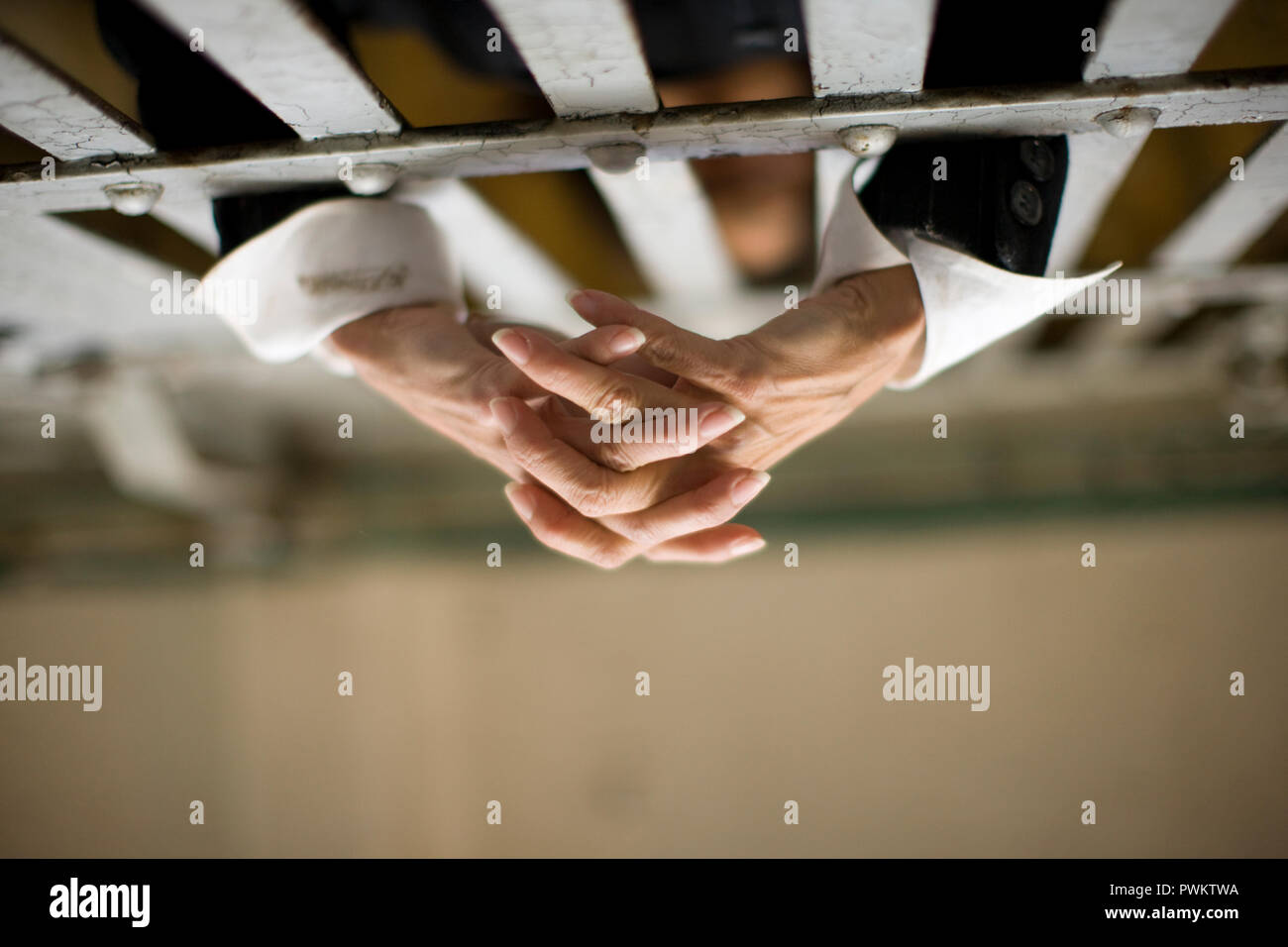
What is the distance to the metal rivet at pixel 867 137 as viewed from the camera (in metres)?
0.70

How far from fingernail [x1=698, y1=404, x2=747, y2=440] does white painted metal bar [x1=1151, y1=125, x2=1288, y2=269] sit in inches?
22.1

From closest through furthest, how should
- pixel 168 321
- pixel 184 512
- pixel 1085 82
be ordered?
pixel 1085 82 < pixel 168 321 < pixel 184 512

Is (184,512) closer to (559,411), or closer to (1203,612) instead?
(559,411)

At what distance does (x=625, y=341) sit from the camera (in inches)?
29.3

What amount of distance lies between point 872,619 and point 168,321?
2022 mm

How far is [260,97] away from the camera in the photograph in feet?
2.23

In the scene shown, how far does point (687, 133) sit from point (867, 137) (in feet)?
0.50

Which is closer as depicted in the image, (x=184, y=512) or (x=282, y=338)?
(x=282, y=338)

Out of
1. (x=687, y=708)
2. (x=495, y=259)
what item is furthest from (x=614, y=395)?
(x=687, y=708)

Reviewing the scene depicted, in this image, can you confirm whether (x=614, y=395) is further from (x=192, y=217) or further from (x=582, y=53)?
(x=192, y=217)

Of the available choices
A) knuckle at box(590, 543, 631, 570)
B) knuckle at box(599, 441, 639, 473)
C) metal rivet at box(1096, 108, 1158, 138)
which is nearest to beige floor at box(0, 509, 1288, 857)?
knuckle at box(590, 543, 631, 570)

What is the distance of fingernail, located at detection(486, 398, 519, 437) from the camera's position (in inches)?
31.5

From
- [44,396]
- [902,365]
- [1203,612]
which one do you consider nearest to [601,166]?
[902,365]

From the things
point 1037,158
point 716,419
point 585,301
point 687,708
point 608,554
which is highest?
point 1037,158
